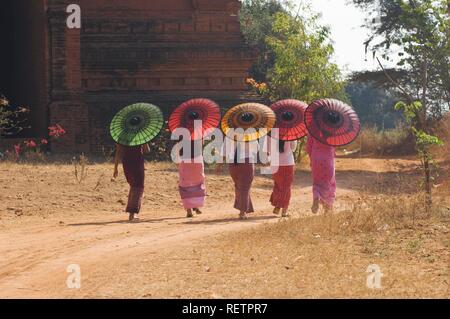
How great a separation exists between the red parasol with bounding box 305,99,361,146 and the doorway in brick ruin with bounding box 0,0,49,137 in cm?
1047

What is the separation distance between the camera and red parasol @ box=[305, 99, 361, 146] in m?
13.1

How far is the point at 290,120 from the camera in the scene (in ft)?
44.4

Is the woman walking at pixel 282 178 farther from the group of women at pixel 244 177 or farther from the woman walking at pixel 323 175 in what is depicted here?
the woman walking at pixel 323 175

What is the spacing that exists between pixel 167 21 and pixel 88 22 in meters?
1.83

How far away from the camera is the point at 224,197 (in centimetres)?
1669

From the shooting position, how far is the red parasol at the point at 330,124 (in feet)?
43.1

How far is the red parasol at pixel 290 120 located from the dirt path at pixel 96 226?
1234 millimetres

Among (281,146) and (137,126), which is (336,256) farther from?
(137,126)

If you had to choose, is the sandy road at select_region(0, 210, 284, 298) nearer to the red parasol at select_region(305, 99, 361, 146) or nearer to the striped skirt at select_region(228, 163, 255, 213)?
the striped skirt at select_region(228, 163, 255, 213)

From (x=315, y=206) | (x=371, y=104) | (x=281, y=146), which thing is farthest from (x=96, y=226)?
(x=371, y=104)

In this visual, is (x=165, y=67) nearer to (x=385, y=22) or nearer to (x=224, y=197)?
(x=224, y=197)

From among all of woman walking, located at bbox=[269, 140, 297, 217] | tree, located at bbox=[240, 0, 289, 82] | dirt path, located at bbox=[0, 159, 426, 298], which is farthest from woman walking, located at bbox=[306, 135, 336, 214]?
tree, located at bbox=[240, 0, 289, 82]

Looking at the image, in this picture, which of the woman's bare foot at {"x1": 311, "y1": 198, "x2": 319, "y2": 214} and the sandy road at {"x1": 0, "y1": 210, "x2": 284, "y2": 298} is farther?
the woman's bare foot at {"x1": 311, "y1": 198, "x2": 319, "y2": 214}
